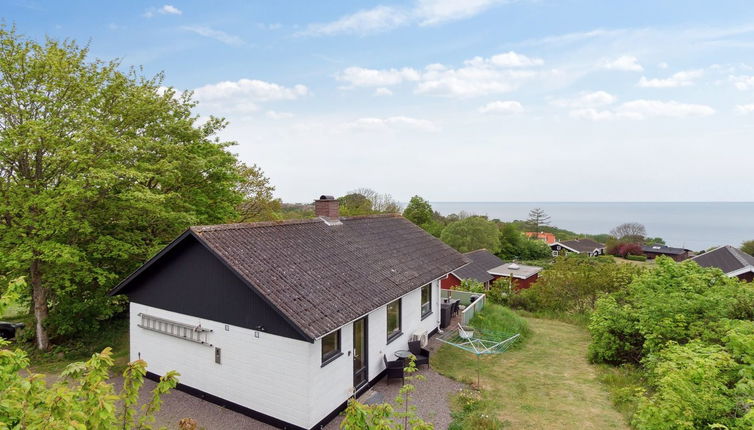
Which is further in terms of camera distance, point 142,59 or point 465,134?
point 465,134

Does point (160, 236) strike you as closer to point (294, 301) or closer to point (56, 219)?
point (56, 219)

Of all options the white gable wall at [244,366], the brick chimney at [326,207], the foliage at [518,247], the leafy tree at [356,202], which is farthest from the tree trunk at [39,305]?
the foliage at [518,247]

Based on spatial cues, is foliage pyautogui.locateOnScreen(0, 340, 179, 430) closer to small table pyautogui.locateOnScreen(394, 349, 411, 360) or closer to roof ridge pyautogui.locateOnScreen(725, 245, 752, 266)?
small table pyautogui.locateOnScreen(394, 349, 411, 360)

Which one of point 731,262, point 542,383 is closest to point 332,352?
point 542,383

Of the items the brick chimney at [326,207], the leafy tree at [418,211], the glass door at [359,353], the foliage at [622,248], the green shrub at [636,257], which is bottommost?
the green shrub at [636,257]

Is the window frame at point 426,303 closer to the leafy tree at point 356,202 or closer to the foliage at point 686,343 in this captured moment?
the foliage at point 686,343

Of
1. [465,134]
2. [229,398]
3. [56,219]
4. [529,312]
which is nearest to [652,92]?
[465,134]

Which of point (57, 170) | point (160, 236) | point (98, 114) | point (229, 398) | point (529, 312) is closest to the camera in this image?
point (229, 398)

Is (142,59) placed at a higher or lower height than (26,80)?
higher
